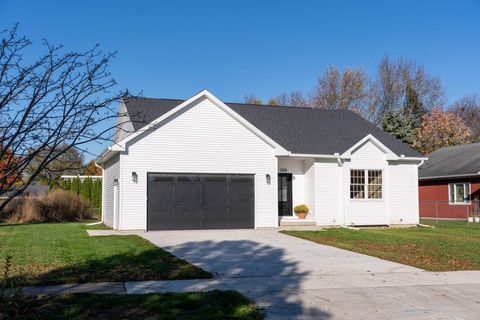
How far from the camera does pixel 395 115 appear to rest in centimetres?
4506

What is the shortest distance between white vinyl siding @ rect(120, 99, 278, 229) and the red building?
1348 cm

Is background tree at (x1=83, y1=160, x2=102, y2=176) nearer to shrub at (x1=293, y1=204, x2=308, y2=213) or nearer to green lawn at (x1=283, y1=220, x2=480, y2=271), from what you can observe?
green lawn at (x1=283, y1=220, x2=480, y2=271)

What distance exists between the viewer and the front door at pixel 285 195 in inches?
907

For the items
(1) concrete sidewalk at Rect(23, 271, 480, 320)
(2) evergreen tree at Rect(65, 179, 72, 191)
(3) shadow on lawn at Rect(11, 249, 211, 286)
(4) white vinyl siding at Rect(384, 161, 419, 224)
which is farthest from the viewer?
(2) evergreen tree at Rect(65, 179, 72, 191)

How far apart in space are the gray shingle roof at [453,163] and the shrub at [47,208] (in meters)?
21.8

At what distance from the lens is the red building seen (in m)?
30.2

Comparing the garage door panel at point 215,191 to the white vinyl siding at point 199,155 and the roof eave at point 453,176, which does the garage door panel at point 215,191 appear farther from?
the roof eave at point 453,176

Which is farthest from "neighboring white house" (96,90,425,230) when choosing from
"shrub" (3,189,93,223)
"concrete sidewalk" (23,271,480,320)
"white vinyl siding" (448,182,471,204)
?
"concrete sidewalk" (23,271,480,320)

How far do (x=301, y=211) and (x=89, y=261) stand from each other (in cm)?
1289

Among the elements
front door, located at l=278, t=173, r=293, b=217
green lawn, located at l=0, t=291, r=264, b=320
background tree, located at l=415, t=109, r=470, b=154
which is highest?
background tree, located at l=415, t=109, r=470, b=154

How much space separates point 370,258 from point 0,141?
1030cm

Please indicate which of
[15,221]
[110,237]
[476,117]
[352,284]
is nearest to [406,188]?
[110,237]

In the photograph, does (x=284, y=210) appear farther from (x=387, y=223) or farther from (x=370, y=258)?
(x=370, y=258)

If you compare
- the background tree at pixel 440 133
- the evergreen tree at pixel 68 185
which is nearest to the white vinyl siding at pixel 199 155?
the evergreen tree at pixel 68 185
